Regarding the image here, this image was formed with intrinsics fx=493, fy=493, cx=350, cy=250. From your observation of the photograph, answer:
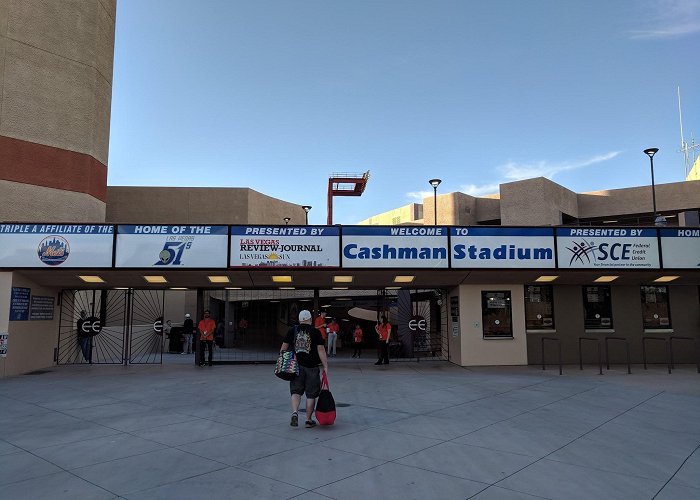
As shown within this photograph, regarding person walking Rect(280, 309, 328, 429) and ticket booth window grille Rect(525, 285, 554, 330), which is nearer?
person walking Rect(280, 309, 328, 429)

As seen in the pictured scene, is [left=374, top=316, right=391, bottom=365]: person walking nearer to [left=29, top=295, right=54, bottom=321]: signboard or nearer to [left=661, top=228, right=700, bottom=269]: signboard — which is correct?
[left=661, top=228, right=700, bottom=269]: signboard

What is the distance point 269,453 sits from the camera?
6254 millimetres

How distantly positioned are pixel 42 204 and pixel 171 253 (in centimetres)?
881

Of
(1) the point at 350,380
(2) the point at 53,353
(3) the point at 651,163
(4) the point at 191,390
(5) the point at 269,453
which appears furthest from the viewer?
(3) the point at 651,163

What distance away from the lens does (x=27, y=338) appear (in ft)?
49.2

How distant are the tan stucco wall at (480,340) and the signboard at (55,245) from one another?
36.2 feet

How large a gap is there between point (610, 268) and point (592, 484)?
11273mm

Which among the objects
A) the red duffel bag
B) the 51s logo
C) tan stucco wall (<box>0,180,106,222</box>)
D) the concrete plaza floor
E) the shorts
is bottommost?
the concrete plaza floor

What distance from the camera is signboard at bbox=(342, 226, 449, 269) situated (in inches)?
579

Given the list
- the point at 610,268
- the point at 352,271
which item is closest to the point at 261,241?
the point at 352,271

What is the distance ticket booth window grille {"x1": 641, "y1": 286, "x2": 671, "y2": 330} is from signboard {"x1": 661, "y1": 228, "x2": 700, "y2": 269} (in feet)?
6.45

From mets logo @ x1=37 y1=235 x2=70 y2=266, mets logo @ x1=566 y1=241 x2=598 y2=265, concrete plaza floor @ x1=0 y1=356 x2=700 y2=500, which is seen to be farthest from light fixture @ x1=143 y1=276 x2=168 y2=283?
mets logo @ x1=566 y1=241 x2=598 y2=265

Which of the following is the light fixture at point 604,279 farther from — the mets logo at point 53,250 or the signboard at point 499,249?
the mets logo at point 53,250

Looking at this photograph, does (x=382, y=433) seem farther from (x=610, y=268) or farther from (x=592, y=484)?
(x=610, y=268)
